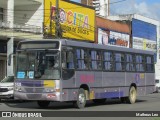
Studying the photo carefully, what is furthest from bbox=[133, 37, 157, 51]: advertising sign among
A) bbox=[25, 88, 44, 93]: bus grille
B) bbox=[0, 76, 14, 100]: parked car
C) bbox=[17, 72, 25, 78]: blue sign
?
bbox=[25, 88, 44, 93]: bus grille

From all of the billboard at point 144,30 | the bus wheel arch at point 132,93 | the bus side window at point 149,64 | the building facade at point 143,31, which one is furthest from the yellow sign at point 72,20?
the bus wheel arch at point 132,93

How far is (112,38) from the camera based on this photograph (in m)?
52.9

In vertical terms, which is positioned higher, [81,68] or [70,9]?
[70,9]

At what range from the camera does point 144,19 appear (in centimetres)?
6381

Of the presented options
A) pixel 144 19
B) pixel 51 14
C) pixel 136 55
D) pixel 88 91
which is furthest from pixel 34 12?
pixel 144 19

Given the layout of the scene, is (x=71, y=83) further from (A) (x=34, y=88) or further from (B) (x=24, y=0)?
(B) (x=24, y=0)

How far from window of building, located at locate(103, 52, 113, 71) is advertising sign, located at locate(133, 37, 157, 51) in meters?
36.0

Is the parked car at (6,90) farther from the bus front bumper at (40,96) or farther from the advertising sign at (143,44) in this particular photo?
the advertising sign at (143,44)

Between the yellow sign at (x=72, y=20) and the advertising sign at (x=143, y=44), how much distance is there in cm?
1256

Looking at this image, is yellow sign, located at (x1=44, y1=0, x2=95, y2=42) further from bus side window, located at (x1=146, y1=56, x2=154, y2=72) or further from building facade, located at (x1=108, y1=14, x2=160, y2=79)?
bus side window, located at (x1=146, y1=56, x2=154, y2=72)

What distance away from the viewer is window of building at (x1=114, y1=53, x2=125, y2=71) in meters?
23.4

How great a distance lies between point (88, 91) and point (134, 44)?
3846 cm

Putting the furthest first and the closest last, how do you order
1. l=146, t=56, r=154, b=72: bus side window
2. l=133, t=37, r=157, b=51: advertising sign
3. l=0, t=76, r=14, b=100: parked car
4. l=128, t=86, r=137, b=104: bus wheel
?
l=133, t=37, r=157, b=51: advertising sign
l=146, t=56, r=154, b=72: bus side window
l=0, t=76, r=14, b=100: parked car
l=128, t=86, r=137, b=104: bus wheel

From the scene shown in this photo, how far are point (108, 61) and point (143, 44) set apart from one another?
1564 inches
